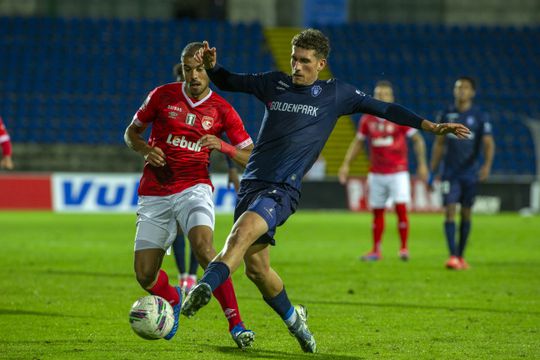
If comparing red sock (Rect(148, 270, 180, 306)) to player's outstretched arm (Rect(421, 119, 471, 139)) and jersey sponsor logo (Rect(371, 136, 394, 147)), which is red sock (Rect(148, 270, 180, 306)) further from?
jersey sponsor logo (Rect(371, 136, 394, 147))

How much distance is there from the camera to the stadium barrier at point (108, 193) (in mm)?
24281

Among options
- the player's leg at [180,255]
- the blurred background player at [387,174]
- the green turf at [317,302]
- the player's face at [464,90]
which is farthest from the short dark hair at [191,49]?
the blurred background player at [387,174]

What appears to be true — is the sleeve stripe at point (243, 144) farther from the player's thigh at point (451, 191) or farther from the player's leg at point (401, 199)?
the player's leg at point (401, 199)

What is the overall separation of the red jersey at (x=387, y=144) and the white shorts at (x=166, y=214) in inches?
277

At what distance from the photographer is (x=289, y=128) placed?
6.70 m

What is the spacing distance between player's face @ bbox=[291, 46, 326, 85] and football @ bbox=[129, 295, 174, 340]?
1719 millimetres

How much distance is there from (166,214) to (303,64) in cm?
155

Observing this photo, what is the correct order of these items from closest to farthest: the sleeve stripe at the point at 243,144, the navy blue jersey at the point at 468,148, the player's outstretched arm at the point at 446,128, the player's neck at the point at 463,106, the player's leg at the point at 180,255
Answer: the player's outstretched arm at the point at 446,128 < the sleeve stripe at the point at 243,144 < the player's leg at the point at 180,255 < the player's neck at the point at 463,106 < the navy blue jersey at the point at 468,148

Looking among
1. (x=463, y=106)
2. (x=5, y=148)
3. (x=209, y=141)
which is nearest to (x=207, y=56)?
(x=209, y=141)

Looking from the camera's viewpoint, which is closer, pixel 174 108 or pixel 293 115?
pixel 293 115

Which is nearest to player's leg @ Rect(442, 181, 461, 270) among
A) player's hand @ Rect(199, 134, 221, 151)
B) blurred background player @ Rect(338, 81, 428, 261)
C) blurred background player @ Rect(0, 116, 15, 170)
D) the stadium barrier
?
blurred background player @ Rect(338, 81, 428, 261)

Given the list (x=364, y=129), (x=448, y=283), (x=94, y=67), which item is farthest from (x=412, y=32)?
(x=448, y=283)

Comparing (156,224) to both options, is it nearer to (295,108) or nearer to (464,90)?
(295,108)

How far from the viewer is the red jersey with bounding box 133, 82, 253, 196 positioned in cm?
741
